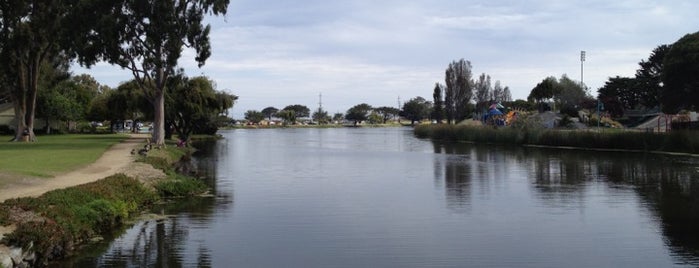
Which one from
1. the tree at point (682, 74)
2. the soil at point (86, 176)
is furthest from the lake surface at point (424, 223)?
the tree at point (682, 74)

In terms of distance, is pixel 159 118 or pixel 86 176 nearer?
pixel 86 176

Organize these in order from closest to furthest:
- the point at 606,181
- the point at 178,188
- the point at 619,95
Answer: the point at 178,188
the point at 606,181
the point at 619,95

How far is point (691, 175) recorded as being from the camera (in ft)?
103

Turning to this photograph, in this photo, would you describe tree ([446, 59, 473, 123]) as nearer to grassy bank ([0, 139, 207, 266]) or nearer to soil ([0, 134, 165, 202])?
soil ([0, 134, 165, 202])

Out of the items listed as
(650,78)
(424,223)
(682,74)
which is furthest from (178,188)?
(650,78)

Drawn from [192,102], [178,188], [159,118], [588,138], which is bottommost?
[178,188]

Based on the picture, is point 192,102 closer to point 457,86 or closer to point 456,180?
point 456,180

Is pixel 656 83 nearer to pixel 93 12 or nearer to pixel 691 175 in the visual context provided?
pixel 691 175

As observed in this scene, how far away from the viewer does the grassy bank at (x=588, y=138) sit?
4817cm

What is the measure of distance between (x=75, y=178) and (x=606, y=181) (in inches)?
856

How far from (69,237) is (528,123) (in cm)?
5889

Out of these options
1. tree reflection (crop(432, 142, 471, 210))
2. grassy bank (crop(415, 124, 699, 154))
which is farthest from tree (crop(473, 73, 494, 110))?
tree reflection (crop(432, 142, 471, 210))

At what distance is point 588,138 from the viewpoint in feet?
181

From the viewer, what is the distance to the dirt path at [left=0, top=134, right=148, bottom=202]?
1805 cm
